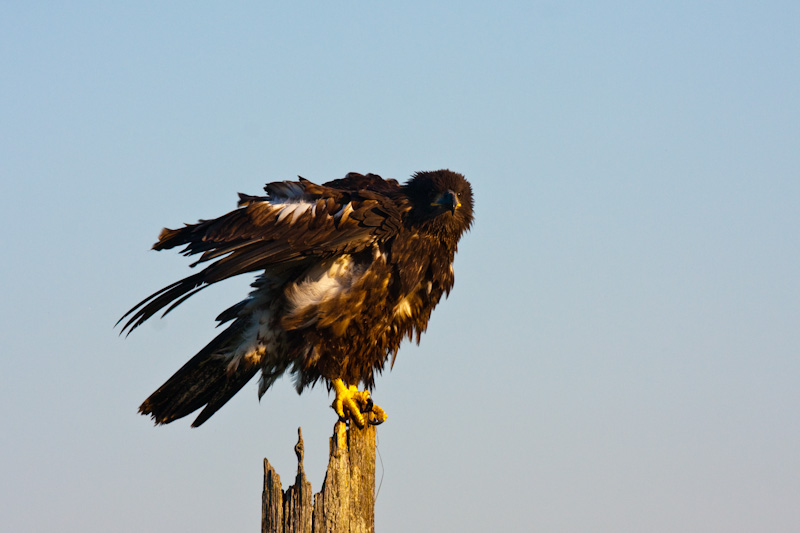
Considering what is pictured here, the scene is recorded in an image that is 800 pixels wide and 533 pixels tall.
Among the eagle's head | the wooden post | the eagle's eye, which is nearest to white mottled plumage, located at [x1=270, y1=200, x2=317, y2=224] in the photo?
the eagle's head

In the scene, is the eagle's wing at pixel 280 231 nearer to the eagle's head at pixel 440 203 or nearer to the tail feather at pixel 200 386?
the eagle's head at pixel 440 203

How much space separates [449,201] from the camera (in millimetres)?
6484

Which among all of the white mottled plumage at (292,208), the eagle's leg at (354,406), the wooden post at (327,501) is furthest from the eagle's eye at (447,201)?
the wooden post at (327,501)

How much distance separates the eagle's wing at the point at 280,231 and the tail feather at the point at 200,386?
65 centimetres

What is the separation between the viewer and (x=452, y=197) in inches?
256

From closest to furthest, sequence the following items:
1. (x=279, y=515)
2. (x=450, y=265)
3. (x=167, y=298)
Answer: (x=279, y=515)
(x=167, y=298)
(x=450, y=265)

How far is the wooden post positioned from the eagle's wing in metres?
A: 1.39

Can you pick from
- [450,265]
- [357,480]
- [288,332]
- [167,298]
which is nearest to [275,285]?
[288,332]

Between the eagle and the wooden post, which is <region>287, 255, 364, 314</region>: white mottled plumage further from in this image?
the wooden post

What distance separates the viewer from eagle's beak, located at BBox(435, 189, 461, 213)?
21.3 ft

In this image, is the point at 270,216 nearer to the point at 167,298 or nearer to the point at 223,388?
the point at 167,298

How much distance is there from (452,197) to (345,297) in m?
1.04

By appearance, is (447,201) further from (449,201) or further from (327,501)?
(327,501)

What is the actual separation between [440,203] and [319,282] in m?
1.01
